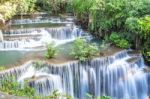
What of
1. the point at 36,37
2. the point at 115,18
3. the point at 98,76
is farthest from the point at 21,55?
the point at 115,18

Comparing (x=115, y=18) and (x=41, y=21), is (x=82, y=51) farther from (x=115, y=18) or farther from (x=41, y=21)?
(x=41, y=21)

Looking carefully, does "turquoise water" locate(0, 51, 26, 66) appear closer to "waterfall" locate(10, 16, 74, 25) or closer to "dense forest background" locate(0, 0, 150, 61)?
"dense forest background" locate(0, 0, 150, 61)

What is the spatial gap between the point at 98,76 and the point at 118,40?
241 cm

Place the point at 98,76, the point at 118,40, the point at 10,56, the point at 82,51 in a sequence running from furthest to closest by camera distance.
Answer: the point at 118,40 < the point at 10,56 < the point at 98,76 < the point at 82,51

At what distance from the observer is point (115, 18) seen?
607 inches

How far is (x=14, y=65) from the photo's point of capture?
11.6 metres

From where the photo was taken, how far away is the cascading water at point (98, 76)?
11.9 metres

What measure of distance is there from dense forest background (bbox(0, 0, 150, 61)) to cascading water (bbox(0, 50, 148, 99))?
3.53 ft

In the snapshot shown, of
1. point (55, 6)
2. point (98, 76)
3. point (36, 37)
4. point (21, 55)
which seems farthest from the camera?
point (55, 6)

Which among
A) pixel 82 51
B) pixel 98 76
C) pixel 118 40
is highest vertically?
pixel 118 40

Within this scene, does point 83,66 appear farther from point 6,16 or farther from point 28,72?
point 6,16

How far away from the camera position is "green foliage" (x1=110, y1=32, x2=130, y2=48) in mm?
14289

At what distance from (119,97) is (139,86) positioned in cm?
89

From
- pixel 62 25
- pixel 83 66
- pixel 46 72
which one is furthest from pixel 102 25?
pixel 46 72
